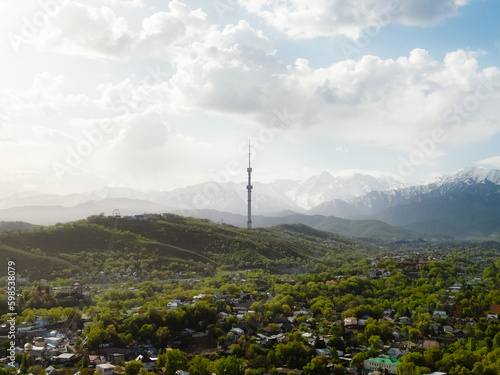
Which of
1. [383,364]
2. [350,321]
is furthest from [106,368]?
[350,321]

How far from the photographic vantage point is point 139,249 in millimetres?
87688

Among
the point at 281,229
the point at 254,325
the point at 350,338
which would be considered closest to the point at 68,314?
the point at 254,325

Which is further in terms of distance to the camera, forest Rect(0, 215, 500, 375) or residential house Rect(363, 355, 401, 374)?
forest Rect(0, 215, 500, 375)

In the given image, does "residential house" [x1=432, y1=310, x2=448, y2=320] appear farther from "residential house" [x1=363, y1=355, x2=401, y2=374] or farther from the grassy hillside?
the grassy hillside

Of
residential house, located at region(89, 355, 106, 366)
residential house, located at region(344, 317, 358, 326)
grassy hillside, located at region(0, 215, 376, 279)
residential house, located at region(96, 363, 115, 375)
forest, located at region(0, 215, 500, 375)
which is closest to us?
residential house, located at region(96, 363, 115, 375)

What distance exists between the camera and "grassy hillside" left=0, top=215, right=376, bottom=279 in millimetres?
74562

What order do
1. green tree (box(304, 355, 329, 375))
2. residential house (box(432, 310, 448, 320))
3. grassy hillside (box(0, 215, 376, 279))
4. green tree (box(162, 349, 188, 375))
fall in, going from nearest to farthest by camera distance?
green tree (box(162, 349, 188, 375)), green tree (box(304, 355, 329, 375)), residential house (box(432, 310, 448, 320)), grassy hillside (box(0, 215, 376, 279))

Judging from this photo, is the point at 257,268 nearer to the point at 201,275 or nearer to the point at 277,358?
the point at 201,275

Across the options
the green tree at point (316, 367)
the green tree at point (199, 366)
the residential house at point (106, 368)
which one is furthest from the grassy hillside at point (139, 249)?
the green tree at point (316, 367)

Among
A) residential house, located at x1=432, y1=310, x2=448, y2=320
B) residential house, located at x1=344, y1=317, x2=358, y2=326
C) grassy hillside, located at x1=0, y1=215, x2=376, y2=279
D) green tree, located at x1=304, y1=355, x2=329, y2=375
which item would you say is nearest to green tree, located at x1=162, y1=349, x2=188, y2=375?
green tree, located at x1=304, y1=355, x2=329, y2=375

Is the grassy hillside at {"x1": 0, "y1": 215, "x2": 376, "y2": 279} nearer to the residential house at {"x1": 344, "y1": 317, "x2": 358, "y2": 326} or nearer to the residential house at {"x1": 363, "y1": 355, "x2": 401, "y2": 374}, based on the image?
the residential house at {"x1": 344, "y1": 317, "x2": 358, "y2": 326}

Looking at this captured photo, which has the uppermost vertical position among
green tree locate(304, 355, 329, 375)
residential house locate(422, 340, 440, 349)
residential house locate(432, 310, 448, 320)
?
residential house locate(432, 310, 448, 320)

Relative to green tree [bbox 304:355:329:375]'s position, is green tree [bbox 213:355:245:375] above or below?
above

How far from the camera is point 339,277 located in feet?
230
